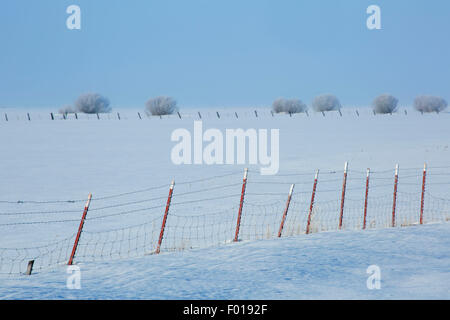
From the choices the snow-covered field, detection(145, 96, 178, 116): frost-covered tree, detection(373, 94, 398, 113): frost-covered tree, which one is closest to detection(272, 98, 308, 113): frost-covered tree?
detection(373, 94, 398, 113): frost-covered tree

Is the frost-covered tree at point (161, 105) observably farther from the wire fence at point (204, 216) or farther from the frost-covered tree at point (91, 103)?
the wire fence at point (204, 216)

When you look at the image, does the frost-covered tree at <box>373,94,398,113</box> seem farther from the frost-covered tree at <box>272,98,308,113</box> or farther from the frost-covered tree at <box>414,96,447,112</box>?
the frost-covered tree at <box>272,98,308,113</box>

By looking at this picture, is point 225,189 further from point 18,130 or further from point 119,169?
point 18,130

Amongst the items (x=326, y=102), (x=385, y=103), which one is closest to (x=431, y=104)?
(x=385, y=103)

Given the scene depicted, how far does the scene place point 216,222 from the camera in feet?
59.9

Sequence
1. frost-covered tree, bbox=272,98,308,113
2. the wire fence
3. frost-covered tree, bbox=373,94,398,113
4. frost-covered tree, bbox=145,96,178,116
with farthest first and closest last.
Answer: frost-covered tree, bbox=272,98,308,113, frost-covered tree, bbox=373,94,398,113, frost-covered tree, bbox=145,96,178,116, the wire fence

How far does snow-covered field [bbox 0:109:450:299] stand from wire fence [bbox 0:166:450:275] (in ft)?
0.27

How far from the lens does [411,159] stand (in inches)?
1350

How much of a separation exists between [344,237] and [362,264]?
2843 mm

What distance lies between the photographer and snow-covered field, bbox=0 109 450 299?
30.2ft

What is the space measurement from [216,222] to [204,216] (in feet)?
3.67

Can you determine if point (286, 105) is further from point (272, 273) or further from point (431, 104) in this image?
point (272, 273)

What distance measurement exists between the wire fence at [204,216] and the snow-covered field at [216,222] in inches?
3.2
